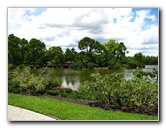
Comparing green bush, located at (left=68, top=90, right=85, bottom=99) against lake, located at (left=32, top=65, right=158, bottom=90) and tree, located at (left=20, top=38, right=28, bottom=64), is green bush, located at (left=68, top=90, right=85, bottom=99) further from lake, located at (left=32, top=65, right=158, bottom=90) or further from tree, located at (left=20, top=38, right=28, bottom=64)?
tree, located at (left=20, top=38, right=28, bottom=64)

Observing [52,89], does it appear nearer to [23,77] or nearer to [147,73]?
[23,77]

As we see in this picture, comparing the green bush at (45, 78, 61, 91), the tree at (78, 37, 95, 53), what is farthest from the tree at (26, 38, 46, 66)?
the tree at (78, 37, 95, 53)

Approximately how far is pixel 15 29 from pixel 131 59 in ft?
6.73

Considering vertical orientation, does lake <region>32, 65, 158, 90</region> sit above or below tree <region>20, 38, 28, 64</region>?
below

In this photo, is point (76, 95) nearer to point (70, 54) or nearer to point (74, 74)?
point (74, 74)

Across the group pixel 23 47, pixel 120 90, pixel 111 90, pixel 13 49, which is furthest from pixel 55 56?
pixel 120 90

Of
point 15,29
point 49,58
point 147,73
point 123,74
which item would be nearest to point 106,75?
point 123,74

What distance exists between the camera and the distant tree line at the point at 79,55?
5.35m

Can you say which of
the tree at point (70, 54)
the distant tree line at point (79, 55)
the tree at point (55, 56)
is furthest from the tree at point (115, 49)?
the tree at point (55, 56)

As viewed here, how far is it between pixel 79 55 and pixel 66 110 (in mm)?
988

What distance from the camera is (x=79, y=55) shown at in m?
5.50

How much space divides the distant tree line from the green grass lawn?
630mm

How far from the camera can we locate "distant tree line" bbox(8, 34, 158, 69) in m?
5.35
